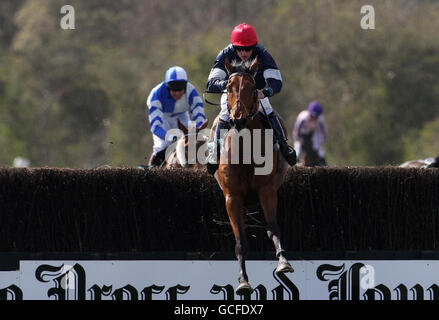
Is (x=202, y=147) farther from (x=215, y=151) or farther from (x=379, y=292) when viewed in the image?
(x=379, y=292)

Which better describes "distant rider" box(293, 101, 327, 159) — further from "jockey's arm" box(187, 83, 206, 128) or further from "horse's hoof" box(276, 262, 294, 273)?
"horse's hoof" box(276, 262, 294, 273)

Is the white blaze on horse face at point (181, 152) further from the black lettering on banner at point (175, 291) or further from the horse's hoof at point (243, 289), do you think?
the horse's hoof at point (243, 289)

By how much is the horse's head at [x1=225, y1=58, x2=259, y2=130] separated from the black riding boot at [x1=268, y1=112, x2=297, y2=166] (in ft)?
1.72

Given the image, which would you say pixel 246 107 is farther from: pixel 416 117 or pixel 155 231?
pixel 416 117

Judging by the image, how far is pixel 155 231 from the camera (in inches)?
372

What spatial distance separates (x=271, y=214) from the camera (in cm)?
872

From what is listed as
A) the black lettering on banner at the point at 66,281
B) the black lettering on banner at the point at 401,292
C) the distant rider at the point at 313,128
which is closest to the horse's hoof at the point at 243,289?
the black lettering on banner at the point at 401,292

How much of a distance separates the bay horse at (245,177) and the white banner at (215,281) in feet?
1.90

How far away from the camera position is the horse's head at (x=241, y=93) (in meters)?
8.32

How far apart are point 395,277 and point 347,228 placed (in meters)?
0.63

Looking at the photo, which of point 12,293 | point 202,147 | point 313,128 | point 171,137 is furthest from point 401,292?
point 313,128

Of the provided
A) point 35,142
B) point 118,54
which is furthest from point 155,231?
point 118,54

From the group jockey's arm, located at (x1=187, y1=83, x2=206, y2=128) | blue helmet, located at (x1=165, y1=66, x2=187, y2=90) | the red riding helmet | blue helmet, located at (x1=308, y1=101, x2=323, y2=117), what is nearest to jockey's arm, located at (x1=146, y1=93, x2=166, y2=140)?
blue helmet, located at (x1=165, y1=66, x2=187, y2=90)

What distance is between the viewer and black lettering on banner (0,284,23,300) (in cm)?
914
